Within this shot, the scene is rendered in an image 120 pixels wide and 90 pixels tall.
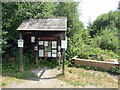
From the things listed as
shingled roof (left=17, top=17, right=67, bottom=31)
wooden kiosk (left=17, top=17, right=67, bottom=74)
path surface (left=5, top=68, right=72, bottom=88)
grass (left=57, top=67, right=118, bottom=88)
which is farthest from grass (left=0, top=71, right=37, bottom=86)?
shingled roof (left=17, top=17, right=67, bottom=31)

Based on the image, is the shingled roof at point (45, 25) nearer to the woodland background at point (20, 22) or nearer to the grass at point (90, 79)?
the woodland background at point (20, 22)

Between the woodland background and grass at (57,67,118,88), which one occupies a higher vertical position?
the woodland background

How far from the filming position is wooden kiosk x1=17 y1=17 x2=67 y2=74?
212 inches

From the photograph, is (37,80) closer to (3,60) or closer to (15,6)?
(3,60)

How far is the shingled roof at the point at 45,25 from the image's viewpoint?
538cm

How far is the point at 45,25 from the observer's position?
18.7ft

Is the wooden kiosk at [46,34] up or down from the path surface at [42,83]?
up

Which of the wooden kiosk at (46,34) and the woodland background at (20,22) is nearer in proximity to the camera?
the wooden kiosk at (46,34)

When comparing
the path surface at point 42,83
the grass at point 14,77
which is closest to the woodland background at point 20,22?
the grass at point 14,77

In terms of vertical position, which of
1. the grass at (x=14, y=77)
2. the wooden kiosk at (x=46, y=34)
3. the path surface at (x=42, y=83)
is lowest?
the path surface at (x=42, y=83)

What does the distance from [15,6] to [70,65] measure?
16.7ft

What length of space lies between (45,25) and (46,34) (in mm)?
609

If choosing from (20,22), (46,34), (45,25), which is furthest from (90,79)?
(20,22)

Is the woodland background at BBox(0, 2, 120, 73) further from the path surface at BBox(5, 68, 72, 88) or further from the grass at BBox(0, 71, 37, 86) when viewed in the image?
the path surface at BBox(5, 68, 72, 88)
